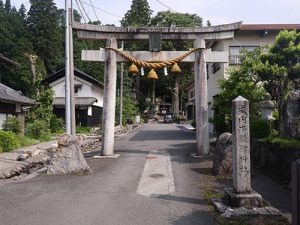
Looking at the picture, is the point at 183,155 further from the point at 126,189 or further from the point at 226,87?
the point at 126,189

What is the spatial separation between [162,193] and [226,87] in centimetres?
841

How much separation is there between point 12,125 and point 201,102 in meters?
14.9

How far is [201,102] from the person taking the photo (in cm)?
1546

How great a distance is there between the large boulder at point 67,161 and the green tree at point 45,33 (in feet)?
171

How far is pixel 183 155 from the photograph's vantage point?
15906 millimetres

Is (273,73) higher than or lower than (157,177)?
higher

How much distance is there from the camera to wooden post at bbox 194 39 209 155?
15.4 meters

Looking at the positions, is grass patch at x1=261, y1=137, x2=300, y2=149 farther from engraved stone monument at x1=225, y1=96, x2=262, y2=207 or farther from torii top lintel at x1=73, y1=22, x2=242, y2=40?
torii top lintel at x1=73, y1=22, x2=242, y2=40

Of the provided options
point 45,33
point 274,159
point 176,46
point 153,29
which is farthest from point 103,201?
point 45,33

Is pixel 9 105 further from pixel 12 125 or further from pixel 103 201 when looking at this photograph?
pixel 103 201

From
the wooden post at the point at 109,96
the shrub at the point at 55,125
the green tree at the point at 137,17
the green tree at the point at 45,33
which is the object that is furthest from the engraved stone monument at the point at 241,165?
the green tree at the point at 137,17

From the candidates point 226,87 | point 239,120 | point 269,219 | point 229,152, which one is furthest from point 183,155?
point 269,219

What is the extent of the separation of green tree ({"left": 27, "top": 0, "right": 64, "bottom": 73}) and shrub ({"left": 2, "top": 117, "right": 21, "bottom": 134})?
38965 mm

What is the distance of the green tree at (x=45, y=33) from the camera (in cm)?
6084
